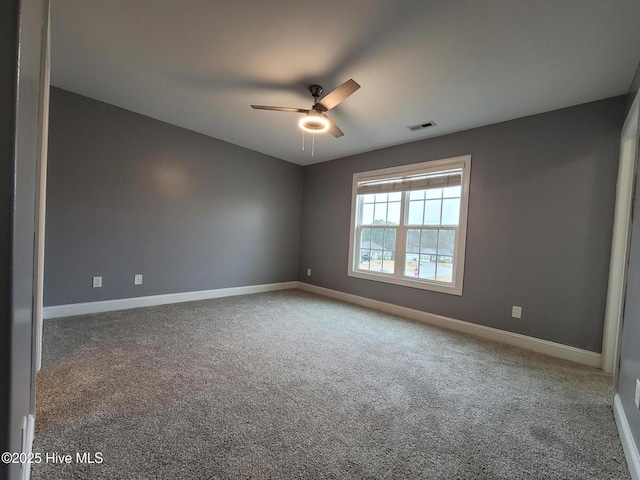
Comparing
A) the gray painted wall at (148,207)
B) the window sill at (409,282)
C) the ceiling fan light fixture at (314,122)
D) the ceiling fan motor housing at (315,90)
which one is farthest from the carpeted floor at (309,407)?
the ceiling fan motor housing at (315,90)

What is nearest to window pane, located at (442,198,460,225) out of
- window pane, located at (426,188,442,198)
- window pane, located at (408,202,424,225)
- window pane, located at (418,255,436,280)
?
window pane, located at (426,188,442,198)

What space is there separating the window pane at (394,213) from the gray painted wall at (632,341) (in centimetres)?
245

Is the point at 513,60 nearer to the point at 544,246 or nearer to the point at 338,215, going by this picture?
the point at 544,246

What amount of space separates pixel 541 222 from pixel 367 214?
2279 millimetres

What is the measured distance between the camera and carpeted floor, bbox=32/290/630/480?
1.27 meters

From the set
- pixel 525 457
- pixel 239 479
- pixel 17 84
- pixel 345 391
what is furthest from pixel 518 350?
pixel 17 84

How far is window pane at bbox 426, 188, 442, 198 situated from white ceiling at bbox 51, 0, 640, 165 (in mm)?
846

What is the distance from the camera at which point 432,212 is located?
369 cm

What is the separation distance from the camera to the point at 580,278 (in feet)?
8.45

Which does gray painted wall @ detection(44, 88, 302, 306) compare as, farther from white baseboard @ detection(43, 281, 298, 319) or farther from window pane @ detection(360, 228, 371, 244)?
Result: window pane @ detection(360, 228, 371, 244)

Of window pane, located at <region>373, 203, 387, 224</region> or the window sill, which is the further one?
window pane, located at <region>373, 203, 387, 224</region>

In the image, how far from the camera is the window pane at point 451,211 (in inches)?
136

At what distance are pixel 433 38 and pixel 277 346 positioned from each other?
2808 mm

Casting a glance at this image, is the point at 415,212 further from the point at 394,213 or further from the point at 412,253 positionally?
the point at 412,253
